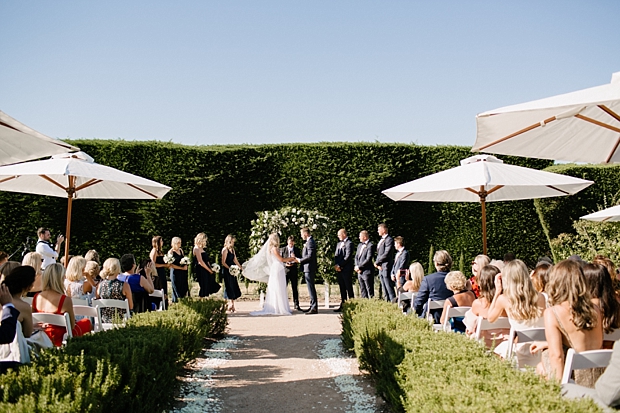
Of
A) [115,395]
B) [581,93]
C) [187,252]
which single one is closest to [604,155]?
[581,93]

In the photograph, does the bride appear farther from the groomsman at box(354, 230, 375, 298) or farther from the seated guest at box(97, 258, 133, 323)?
the seated guest at box(97, 258, 133, 323)

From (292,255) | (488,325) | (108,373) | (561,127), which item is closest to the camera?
(108,373)

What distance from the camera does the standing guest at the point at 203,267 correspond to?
1151cm

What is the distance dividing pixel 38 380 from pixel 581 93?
13.5ft

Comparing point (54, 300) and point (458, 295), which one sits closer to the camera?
point (54, 300)

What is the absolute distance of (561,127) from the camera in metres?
5.42

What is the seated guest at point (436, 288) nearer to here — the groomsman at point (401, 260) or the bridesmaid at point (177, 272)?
the groomsman at point (401, 260)

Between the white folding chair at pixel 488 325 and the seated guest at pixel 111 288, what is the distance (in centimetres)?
431

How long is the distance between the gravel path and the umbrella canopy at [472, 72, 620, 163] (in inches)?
107

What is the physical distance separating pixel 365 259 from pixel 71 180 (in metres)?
6.08

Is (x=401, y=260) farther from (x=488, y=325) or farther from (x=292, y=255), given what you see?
(x=488, y=325)

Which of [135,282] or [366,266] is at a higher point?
[366,266]

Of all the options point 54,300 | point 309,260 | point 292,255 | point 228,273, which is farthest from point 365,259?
point 54,300

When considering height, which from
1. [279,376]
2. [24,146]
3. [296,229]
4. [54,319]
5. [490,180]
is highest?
[24,146]
